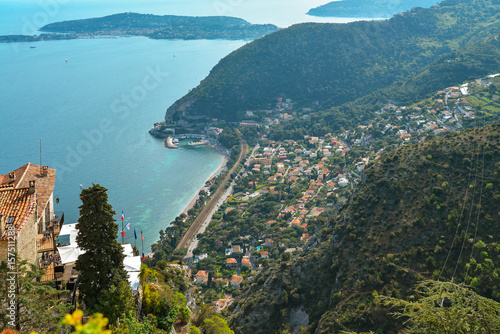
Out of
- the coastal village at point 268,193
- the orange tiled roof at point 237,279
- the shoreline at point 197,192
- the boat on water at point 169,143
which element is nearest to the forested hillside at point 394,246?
the coastal village at point 268,193

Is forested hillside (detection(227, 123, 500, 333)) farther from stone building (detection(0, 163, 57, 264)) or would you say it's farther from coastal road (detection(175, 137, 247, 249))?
coastal road (detection(175, 137, 247, 249))

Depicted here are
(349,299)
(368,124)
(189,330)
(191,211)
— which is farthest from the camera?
(368,124)

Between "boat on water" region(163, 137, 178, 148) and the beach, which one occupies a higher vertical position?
"boat on water" region(163, 137, 178, 148)

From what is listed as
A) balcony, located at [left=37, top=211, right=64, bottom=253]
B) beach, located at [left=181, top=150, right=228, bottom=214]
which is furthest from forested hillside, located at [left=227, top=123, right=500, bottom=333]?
beach, located at [left=181, top=150, right=228, bottom=214]

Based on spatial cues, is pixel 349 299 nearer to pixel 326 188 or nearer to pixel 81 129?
pixel 326 188

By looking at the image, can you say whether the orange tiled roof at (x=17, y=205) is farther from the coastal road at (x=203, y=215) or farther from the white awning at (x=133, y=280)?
the coastal road at (x=203, y=215)

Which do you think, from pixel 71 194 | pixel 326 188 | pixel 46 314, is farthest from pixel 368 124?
pixel 46 314
